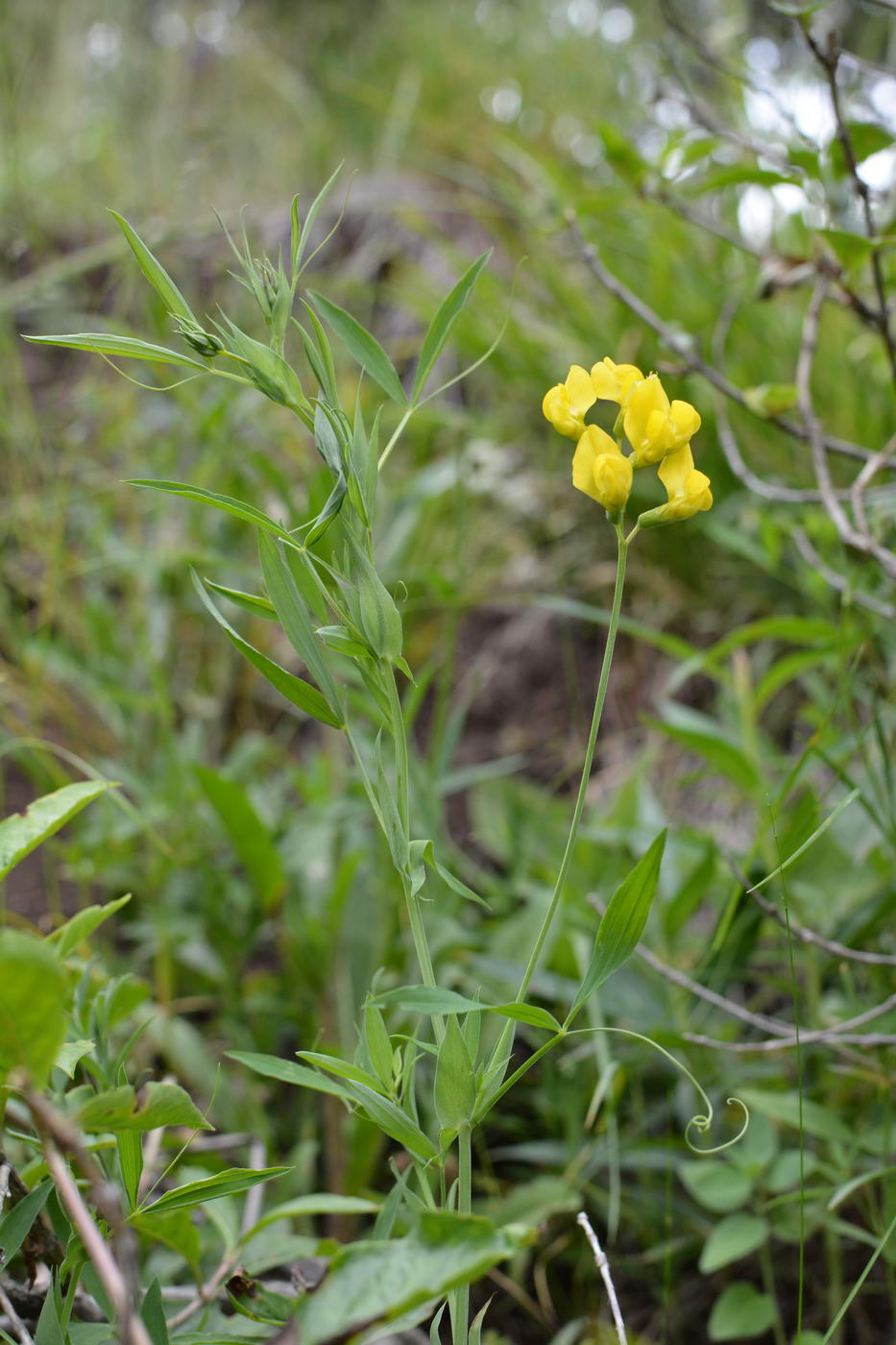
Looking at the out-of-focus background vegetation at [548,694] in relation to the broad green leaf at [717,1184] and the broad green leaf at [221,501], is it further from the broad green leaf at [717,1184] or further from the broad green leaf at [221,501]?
the broad green leaf at [221,501]

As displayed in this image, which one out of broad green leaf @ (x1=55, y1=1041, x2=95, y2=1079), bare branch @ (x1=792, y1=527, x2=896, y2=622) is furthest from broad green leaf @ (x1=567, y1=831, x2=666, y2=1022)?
bare branch @ (x1=792, y1=527, x2=896, y2=622)

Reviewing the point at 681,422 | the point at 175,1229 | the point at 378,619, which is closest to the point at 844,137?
the point at 681,422

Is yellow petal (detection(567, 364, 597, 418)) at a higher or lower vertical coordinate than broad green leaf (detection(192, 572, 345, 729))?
higher

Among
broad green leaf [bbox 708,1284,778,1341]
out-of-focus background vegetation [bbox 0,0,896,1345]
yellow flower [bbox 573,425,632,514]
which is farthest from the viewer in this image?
out-of-focus background vegetation [bbox 0,0,896,1345]

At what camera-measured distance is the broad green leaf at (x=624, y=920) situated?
38cm

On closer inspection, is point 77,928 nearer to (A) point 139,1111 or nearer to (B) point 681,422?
(A) point 139,1111

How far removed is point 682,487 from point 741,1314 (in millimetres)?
533

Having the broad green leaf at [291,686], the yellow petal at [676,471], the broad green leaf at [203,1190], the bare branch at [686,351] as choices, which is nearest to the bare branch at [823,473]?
the bare branch at [686,351]

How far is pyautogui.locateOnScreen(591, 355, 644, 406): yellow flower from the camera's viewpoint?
391mm

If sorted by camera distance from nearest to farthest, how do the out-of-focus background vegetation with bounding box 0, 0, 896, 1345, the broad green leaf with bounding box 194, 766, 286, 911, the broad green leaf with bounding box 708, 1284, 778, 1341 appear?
1. the broad green leaf with bounding box 708, 1284, 778, 1341
2. the out-of-focus background vegetation with bounding box 0, 0, 896, 1345
3. the broad green leaf with bounding box 194, 766, 286, 911

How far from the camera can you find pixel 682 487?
390 mm

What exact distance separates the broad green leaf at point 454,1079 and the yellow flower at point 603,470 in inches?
8.1

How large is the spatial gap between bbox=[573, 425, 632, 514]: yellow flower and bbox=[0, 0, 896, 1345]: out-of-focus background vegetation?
0.47 ft

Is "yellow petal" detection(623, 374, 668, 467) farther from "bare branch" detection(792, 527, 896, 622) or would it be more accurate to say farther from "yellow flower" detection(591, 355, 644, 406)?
"bare branch" detection(792, 527, 896, 622)
